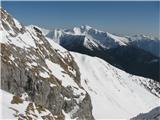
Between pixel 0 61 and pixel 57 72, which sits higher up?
pixel 0 61

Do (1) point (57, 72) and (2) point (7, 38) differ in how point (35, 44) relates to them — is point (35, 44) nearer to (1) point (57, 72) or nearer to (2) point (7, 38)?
(1) point (57, 72)

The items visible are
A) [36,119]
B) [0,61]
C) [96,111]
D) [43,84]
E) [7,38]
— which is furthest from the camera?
[96,111]

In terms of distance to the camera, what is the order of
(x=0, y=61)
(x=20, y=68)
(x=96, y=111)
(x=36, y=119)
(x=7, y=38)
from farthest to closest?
(x=96, y=111) → (x=7, y=38) → (x=20, y=68) → (x=0, y=61) → (x=36, y=119)

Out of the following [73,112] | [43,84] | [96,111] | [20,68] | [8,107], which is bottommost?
[96,111]

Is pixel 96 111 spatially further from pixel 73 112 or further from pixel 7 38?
pixel 7 38

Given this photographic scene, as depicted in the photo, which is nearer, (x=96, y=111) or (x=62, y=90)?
(x=62, y=90)

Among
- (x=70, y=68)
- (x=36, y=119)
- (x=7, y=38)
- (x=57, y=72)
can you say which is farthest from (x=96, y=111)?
(x=36, y=119)

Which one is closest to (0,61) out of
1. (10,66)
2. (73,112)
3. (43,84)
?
(10,66)
